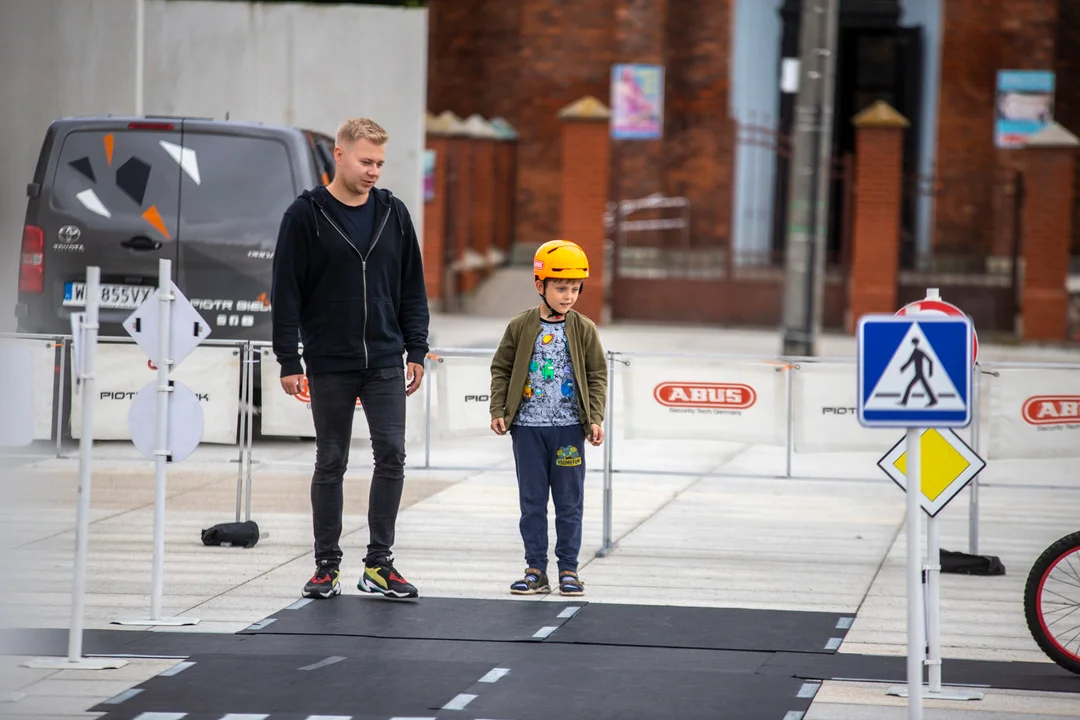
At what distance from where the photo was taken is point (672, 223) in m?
30.0

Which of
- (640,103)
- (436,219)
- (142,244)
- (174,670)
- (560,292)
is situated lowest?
(174,670)

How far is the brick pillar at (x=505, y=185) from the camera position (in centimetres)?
3028

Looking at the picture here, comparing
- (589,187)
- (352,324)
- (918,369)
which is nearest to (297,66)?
(589,187)

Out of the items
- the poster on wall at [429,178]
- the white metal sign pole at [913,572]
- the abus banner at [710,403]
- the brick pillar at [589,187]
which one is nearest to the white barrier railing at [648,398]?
the abus banner at [710,403]

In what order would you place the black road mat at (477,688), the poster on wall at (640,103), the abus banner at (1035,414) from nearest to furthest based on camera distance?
the black road mat at (477,688), the abus banner at (1035,414), the poster on wall at (640,103)

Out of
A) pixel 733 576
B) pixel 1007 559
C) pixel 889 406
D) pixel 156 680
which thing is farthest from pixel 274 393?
pixel 889 406

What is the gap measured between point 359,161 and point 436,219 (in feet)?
64.3

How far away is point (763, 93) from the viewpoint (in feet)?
101

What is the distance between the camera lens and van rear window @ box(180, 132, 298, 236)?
1129 centimetres

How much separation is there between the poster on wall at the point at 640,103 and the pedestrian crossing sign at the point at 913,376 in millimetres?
25455

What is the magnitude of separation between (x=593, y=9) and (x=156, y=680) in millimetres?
26743

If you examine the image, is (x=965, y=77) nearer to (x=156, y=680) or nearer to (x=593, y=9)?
(x=593, y=9)

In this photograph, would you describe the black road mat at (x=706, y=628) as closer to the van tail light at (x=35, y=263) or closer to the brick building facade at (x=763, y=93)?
the van tail light at (x=35, y=263)

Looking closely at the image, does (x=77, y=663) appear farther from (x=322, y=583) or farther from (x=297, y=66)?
(x=297, y=66)
